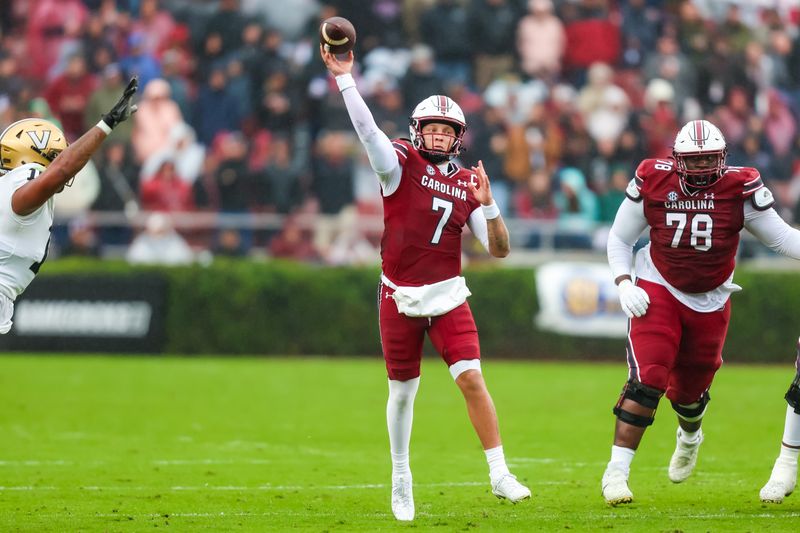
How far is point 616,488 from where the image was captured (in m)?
8.24

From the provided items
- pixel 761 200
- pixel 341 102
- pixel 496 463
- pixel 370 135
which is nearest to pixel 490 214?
pixel 370 135

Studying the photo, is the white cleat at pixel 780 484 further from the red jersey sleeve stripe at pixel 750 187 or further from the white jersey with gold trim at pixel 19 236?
the white jersey with gold trim at pixel 19 236

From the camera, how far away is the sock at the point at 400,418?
8.24 meters

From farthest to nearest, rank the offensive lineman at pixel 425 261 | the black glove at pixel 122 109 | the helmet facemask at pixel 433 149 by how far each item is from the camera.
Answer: the helmet facemask at pixel 433 149, the offensive lineman at pixel 425 261, the black glove at pixel 122 109

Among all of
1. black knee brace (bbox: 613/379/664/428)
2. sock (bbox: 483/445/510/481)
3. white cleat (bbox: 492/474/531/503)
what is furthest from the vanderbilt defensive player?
black knee brace (bbox: 613/379/664/428)

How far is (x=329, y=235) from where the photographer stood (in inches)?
795

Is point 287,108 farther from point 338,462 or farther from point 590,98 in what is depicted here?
point 338,462

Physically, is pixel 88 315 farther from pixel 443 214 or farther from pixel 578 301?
pixel 443 214

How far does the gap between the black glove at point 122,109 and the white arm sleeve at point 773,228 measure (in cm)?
391

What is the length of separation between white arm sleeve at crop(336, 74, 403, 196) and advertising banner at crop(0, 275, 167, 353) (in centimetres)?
1142

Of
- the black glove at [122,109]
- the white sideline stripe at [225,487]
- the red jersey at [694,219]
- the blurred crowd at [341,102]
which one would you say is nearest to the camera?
the black glove at [122,109]

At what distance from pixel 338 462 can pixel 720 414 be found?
16.3 ft

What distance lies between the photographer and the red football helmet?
8.27 metres

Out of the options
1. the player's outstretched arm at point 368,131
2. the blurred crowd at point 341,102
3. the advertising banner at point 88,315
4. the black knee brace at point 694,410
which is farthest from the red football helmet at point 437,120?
the blurred crowd at point 341,102
